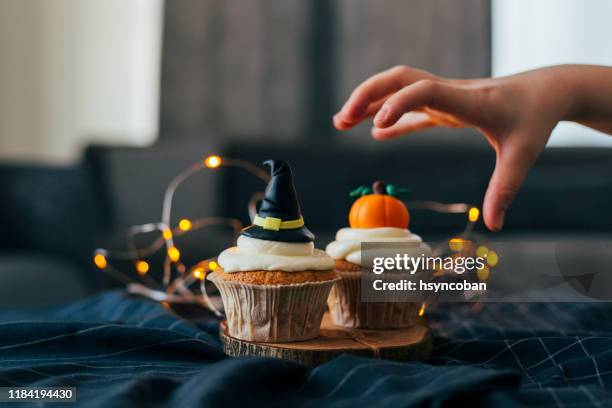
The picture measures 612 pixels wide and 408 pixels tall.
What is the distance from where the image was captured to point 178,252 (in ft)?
4.83

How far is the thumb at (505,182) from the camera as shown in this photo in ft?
3.07

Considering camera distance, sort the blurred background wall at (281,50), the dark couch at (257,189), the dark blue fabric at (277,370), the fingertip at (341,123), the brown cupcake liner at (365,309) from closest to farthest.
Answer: the dark blue fabric at (277,370) < the brown cupcake liner at (365,309) < the fingertip at (341,123) < the dark couch at (257,189) < the blurred background wall at (281,50)

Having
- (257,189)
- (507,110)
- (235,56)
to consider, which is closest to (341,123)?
(507,110)

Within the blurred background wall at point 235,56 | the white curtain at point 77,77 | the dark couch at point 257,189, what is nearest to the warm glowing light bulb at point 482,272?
the dark couch at point 257,189

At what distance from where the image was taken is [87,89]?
392 cm

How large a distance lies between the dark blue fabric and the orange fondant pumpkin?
0.64ft

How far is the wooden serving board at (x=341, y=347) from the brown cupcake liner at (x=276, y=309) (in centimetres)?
2

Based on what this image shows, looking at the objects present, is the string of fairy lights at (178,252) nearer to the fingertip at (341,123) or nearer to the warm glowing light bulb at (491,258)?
the warm glowing light bulb at (491,258)

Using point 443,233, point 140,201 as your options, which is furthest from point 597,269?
point 140,201

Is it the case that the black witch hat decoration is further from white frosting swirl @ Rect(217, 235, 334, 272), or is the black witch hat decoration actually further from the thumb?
the thumb

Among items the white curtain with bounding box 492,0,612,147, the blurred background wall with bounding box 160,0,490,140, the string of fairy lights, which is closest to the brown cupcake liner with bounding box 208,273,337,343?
the string of fairy lights

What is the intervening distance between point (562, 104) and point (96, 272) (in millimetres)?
2161

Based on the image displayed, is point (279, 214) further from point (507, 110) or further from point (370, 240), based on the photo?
point (507, 110)

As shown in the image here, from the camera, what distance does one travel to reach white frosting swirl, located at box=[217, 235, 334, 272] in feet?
2.92
